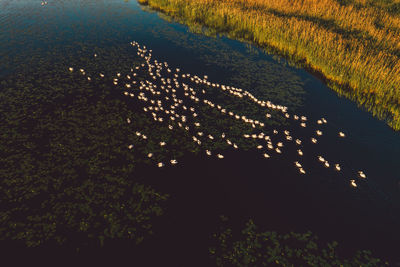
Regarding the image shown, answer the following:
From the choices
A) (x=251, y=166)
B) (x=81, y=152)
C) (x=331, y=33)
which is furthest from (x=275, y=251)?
(x=331, y=33)

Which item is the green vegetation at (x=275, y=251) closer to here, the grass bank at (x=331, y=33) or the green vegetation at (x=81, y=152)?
the green vegetation at (x=81, y=152)

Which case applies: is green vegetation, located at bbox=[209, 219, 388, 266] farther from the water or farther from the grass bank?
the grass bank

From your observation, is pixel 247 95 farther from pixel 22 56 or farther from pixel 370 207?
pixel 22 56

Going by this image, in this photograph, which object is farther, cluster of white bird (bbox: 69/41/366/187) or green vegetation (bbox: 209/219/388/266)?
cluster of white bird (bbox: 69/41/366/187)

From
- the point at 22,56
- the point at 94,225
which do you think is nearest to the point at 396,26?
the point at 94,225

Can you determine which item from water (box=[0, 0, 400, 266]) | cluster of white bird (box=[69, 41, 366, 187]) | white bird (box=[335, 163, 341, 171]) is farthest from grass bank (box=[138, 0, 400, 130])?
white bird (box=[335, 163, 341, 171])

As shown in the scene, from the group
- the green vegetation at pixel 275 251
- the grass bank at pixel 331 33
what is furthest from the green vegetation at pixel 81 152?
the grass bank at pixel 331 33

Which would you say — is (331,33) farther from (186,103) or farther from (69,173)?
(69,173)
